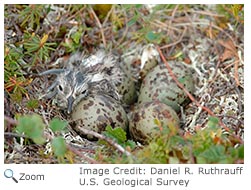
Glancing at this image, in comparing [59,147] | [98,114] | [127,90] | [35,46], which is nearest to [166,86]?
[127,90]

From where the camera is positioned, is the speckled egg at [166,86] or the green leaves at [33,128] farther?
the speckled egg at [166,86]

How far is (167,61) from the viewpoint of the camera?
2.95 metres

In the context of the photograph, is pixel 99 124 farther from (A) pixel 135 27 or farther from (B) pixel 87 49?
(A) pixel 135 27

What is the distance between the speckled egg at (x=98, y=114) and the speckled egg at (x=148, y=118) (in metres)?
0.06

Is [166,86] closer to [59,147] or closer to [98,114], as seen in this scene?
[98,114]

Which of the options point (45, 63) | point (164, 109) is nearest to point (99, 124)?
point (164, 109)

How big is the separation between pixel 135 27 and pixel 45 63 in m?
0.68

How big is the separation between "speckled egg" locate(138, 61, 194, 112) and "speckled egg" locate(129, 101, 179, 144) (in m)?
0.17

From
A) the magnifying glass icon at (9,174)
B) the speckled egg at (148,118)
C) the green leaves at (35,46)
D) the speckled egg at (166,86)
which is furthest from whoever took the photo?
the speckled egg at (166,86)

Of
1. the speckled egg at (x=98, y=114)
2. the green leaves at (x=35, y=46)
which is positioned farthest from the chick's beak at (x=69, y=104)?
the green leaves at (x=35, y=46)

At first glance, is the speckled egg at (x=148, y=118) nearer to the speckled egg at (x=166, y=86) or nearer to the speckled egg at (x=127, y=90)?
the speckled egg at (x=166, y=86)

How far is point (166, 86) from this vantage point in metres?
2.72

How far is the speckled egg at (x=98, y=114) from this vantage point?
2.49 metres
